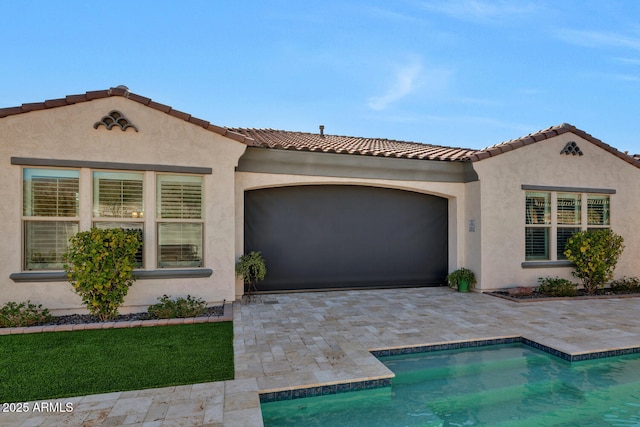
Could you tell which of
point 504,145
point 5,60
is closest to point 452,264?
point 504,145

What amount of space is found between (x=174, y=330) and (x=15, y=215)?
4141mm

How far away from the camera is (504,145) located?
10195mm

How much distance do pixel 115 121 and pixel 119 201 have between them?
1766 millimetres

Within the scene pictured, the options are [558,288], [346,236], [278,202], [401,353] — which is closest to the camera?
[401,353]

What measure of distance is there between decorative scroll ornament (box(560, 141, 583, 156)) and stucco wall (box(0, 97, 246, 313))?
9.87 metres

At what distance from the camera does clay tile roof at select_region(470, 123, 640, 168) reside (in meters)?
10.0

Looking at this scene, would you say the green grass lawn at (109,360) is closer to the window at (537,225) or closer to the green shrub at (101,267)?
the green shrub at (101,267)

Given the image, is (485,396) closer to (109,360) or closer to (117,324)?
(109,360)

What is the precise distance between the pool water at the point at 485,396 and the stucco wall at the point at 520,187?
4.59 metres

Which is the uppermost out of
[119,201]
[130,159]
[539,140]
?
[539,140]

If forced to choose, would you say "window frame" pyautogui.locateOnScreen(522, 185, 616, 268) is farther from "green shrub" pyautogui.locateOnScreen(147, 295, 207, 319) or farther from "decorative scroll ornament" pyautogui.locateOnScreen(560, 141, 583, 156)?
"green shrub" pyautogui.locateOnScreen(147, 295, 207, 319)

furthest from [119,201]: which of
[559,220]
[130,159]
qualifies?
[559,220]

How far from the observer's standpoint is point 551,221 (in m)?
10.7

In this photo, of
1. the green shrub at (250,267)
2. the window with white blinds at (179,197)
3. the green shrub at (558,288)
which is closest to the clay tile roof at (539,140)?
the green shrub at (558,288)
